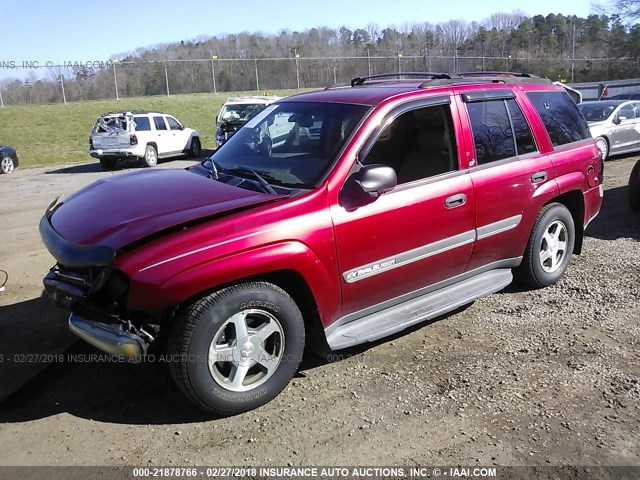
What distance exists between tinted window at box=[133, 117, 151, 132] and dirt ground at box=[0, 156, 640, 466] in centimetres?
1402

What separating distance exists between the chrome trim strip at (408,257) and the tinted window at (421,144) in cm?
52

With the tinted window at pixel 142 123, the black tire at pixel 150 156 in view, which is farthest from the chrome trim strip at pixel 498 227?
the tinted window at pixel 142 123

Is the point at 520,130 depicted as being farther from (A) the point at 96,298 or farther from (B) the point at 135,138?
(B) the point at 135,138

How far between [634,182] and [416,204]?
18.5 feet

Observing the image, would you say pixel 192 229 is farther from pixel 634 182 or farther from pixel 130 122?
pixel 130 122

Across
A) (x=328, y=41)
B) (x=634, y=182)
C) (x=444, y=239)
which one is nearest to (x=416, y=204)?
(x=444, y=239)

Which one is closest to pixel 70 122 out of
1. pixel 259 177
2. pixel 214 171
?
pixel 214 171

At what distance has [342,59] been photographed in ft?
126

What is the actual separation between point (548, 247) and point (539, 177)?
2.46ft

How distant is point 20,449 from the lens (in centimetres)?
312

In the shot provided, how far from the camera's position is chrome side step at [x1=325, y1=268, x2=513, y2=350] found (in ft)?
12.1

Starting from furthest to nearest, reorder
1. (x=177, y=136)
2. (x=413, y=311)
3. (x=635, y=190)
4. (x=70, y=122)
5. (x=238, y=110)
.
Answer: (x=70, y=122), (x=177, y=136), (x=238, y=110), (x=635, y=190), (x=413, y=311)

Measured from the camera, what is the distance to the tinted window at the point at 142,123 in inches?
714

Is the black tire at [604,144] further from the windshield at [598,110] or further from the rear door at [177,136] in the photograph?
the rear door at [177,136]
